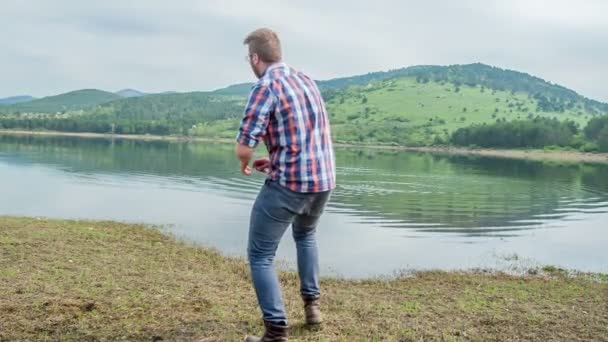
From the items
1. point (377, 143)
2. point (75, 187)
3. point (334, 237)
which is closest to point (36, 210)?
point (75, 187)

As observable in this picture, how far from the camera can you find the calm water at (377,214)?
16297 millimetres

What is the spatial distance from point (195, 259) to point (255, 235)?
625 centimetres

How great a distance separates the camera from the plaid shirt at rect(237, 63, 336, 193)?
16.1 ft

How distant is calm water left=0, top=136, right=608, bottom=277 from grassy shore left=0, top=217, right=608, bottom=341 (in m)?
3.88

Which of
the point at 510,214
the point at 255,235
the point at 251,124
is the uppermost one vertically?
the point at 251,124

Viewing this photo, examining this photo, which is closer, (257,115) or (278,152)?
(257,115)

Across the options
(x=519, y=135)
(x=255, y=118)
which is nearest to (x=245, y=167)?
(x=255, y=118)

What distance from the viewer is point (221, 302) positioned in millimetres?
7020

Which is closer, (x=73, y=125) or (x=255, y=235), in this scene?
(x=255, y=235)

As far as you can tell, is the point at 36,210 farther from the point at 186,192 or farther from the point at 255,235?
the point at 255,235

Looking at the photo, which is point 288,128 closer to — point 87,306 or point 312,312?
point 312,312

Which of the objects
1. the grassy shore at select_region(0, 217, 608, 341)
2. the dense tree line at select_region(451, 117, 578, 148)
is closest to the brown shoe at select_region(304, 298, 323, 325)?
the grassy shore at select_region(0, 217, 608, 341)

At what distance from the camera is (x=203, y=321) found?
6180 millimetres

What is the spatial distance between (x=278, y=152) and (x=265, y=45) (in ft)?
3.19
